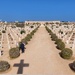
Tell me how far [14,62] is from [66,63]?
3875 millimetres

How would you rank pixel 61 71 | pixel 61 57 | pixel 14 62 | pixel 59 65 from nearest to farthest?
pixel 61 71 → pixel 59 65 → pixel 14 62 → pixel 61 57

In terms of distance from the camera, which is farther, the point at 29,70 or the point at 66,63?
the point at 66,63

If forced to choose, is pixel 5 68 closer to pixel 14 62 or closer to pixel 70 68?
pixel 14 62

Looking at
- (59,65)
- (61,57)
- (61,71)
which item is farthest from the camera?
(61,57)

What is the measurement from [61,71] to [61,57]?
164 inches

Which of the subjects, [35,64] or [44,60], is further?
[44,60]

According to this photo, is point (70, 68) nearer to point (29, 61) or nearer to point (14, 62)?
point (29, 61)

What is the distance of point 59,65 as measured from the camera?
13609 mm

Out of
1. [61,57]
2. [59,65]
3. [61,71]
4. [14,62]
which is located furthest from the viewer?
[61,57]

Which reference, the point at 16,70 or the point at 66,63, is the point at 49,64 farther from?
the point at 16,70

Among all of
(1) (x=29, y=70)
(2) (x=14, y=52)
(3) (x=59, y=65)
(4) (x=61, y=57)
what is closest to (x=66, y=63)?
(3) (x=59, y=65)

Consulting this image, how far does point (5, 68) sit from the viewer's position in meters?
12.3

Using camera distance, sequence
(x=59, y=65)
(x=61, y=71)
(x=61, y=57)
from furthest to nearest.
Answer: (x=61, y=57) → (x=59, y=65) → (x=61, y=71)

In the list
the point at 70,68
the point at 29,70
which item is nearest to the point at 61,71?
the point at 70,68
